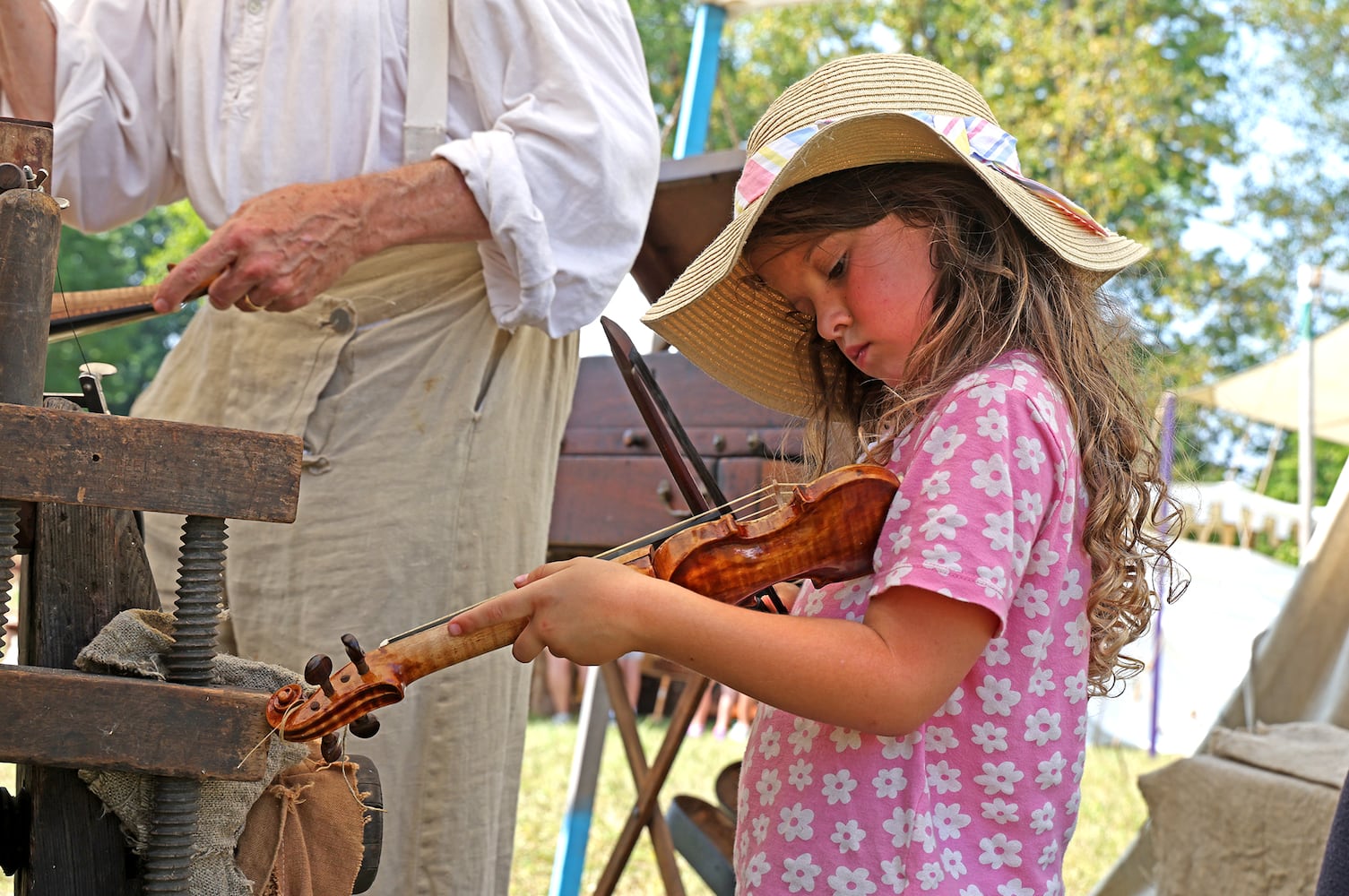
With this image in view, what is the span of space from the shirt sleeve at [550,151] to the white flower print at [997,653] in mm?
855

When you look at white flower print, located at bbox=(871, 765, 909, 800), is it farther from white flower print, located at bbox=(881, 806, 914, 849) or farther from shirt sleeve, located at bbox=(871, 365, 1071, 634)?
shirt sleeve, located at bbox=(871, 365, 1071, 634)

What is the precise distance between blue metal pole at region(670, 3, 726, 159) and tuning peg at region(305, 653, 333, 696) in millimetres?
2877

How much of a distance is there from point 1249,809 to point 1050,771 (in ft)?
5.18

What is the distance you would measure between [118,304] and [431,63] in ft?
1.84

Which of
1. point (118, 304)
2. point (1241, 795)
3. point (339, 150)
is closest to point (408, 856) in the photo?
point (118, 304)

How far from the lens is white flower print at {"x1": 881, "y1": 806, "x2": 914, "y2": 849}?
136 centimetres

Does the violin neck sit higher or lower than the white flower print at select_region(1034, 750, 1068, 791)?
higher

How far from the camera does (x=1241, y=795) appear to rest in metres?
2.75

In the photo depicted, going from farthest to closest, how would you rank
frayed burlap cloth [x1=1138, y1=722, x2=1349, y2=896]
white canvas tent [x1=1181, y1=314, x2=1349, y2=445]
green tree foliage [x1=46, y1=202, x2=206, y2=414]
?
1. green tree foliage [x1=46, y1=202, x2=206, y2=414]
2. white canvas tent [x1=1181, y1=314, x2=1349, y2=445]
3. frayed burlap cloth [x1=1138, y1=722, x2=1349, y2=896]

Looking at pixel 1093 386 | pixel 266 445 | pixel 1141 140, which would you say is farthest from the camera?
pixel 1141 140

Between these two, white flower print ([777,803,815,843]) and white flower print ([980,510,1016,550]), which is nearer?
white flower print ([980,510,1016,550])

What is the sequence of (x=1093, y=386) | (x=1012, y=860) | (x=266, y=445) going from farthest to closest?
(x=1093, y=386), (x=1012, y=860), (x=266, y=445)

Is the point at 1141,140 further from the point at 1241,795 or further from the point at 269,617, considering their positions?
the point at 269,617

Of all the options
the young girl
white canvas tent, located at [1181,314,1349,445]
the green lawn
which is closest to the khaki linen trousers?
the young girl
